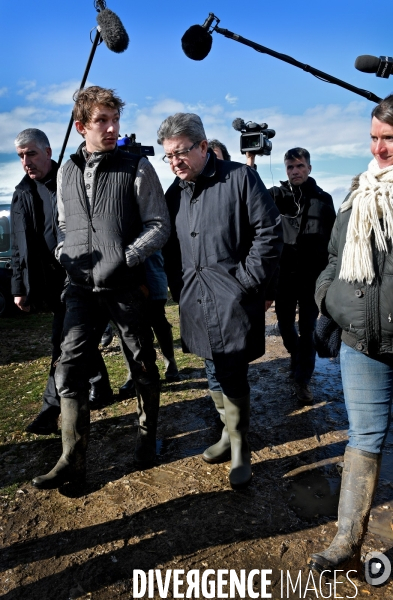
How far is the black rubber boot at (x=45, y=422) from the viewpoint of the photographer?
13.4ft

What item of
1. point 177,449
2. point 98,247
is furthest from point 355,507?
point 98,247

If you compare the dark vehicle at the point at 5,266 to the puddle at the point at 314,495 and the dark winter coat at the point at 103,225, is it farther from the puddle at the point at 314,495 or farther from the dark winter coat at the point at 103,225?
the puddle at the point at 314,495

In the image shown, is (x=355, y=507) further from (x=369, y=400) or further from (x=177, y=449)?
(x=177, y=449)

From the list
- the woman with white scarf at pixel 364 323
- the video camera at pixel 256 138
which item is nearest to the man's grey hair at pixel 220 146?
the video camera at pixel 256 138

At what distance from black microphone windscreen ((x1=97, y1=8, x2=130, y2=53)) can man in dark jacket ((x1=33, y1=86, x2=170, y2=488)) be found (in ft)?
7.04

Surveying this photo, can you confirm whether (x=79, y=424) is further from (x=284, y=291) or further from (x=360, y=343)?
(x=284, y=291)

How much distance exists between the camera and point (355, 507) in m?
2.39

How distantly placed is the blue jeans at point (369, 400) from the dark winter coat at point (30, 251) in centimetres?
253

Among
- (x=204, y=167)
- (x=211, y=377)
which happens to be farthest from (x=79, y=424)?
(x=204, y=167)

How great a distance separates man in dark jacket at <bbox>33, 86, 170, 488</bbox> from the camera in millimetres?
3154

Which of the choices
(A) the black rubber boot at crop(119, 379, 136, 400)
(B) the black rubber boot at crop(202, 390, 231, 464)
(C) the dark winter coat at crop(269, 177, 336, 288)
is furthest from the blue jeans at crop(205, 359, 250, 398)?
(A) the black rubber boot at crop(119, 379, 136, 400)

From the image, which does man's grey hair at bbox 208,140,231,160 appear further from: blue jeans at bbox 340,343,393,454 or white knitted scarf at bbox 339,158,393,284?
blue jeans at bbox 340,343,393,454

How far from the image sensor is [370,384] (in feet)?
7.79

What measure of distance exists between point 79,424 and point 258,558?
135cm
